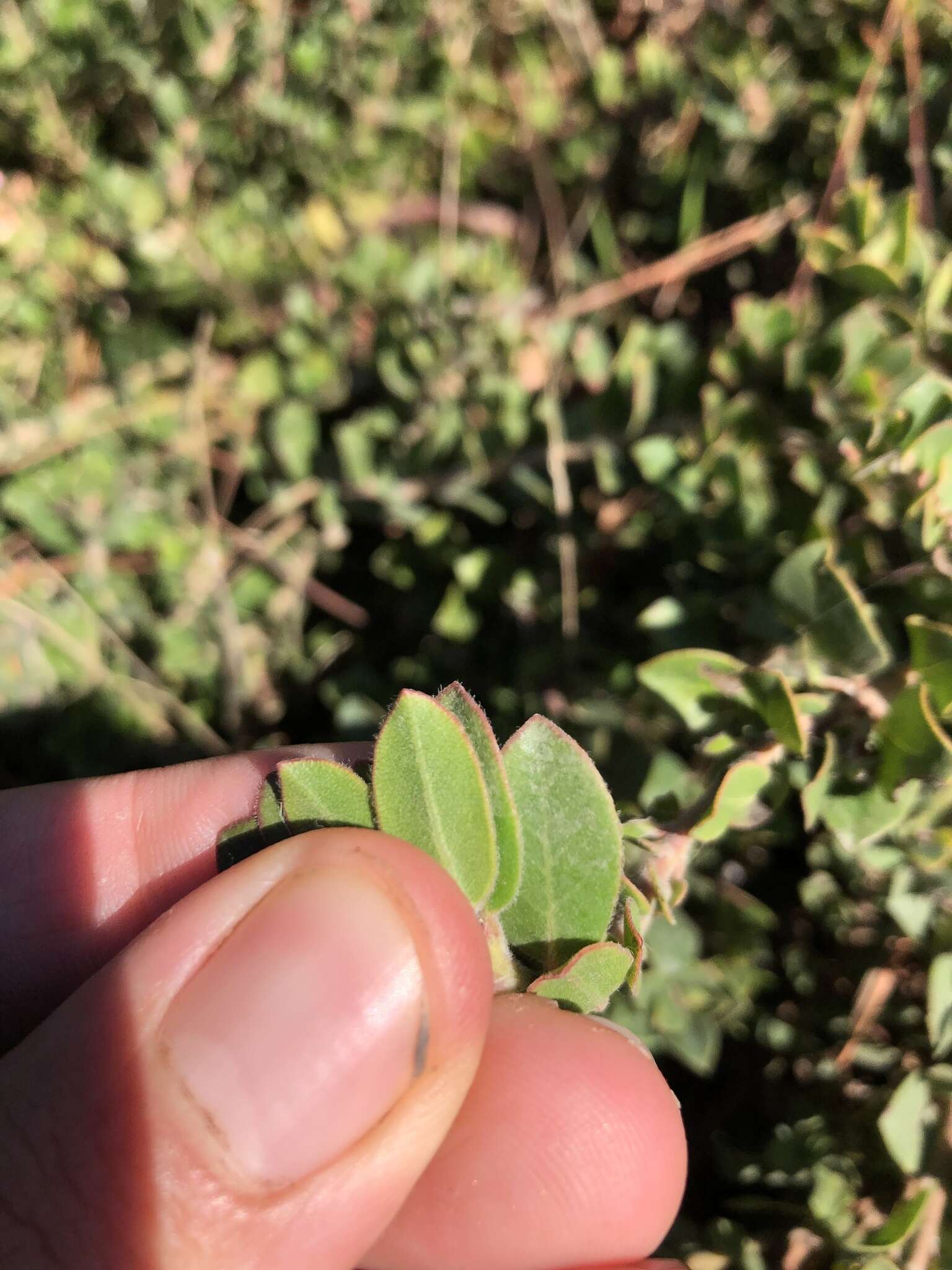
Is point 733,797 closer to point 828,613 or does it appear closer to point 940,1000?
point 828,613

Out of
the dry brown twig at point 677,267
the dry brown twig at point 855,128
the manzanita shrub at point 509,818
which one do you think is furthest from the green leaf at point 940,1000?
the dry brown twig at point 677,267

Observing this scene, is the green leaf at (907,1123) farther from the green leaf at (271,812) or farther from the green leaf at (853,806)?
the green leaf at (271,812)

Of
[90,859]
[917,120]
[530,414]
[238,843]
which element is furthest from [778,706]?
[917,120]

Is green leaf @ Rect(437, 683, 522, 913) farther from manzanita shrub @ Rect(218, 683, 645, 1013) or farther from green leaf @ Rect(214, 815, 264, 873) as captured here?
green leaf @ Rect(214, 815, 264, 873)

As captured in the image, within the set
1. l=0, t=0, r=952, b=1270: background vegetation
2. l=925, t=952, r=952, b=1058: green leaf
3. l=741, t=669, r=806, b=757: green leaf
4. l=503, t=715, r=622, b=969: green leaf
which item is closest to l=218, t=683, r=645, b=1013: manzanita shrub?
l=503, t=715, r=622, b=969: green leaf

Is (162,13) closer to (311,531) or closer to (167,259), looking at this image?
(167,259)

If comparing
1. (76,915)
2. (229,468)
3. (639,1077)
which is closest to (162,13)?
(229,468)
